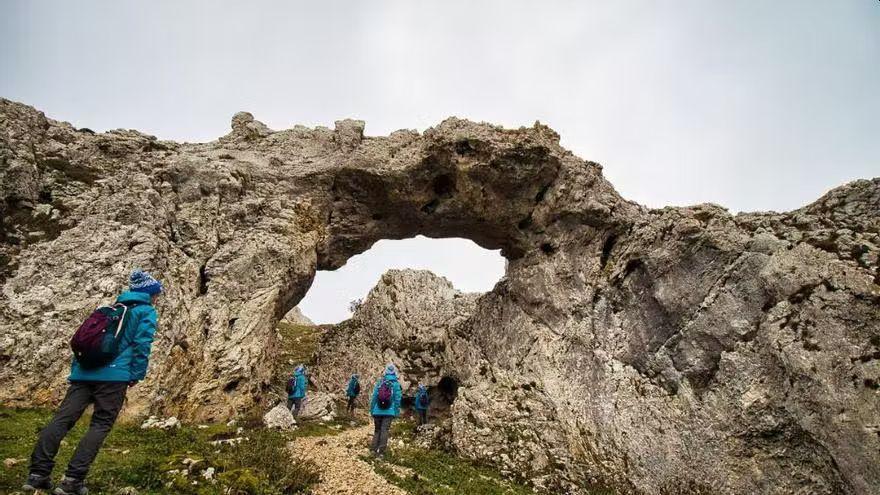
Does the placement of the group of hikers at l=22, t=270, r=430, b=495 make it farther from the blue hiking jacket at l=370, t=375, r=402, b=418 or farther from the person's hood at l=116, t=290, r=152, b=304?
A: the blue hiking jacket at l=370, t=375, r=402, b=418

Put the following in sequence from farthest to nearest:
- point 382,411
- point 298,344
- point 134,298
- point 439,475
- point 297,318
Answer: point 297,318
point 298,344
point 382,411
point 439,475
point 134,298

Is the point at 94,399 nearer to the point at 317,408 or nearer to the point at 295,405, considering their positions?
the point at 295,405

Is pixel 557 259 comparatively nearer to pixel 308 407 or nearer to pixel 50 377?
pixel 308 407

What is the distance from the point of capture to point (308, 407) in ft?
94.0

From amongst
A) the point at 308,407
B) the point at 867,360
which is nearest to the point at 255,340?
the point at 308,407

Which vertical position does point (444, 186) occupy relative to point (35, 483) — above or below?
above

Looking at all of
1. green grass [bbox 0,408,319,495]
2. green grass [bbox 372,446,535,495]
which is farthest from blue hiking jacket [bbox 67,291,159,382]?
green grass [bbox 372,446,535,495]

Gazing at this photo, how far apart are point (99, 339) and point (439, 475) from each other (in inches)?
484

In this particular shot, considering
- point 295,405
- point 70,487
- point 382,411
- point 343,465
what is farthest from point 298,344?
point 70,487

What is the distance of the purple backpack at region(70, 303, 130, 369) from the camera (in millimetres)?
7770

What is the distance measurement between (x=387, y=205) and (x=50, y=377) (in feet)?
62.2

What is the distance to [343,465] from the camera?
49.7 feet

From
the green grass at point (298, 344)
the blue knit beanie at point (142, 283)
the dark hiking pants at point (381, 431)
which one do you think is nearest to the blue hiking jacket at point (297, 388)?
the dark hiking pants at point (381, 431)

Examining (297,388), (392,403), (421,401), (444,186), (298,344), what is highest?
(444,186)
